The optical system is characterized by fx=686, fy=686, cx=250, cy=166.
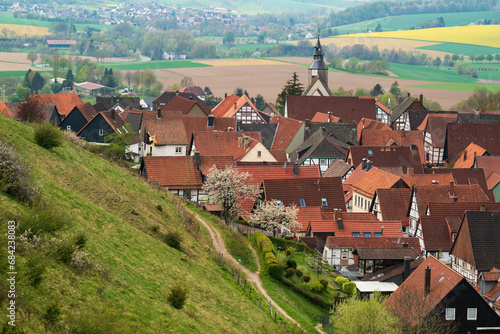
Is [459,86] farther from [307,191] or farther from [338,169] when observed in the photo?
[307,191]

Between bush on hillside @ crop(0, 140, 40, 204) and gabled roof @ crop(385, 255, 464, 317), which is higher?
bush on hillside @ crop(0, 140, 40, 204)

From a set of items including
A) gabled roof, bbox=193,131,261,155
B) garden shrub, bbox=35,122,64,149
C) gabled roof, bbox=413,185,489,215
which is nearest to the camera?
garden shrub, bbox=35,122,64,149

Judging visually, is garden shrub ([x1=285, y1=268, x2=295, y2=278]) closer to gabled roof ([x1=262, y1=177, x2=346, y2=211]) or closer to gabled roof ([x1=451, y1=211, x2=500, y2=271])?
gabled roof ([x1=451, y1=211, x2=500, y2=271])

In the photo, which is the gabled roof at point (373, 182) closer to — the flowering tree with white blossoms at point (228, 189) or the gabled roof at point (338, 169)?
the gabled roof at point (338, 169)

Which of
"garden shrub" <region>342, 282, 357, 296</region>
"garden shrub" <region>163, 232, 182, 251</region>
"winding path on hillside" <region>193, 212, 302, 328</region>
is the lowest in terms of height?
"garden shrub" <region>342, 282, 357, 296</region>

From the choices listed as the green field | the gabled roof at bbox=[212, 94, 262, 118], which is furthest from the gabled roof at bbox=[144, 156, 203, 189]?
the green field

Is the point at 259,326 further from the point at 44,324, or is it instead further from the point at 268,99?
the point at 268,99

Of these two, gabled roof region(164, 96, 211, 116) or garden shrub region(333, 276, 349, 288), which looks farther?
gabled roof region(164, 96, 211, 116)

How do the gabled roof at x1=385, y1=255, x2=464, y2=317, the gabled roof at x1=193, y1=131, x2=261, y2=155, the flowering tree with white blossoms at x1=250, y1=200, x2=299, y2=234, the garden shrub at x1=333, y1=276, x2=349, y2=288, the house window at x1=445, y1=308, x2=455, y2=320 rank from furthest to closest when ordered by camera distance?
the gabled roof at x1=193, y1=131, x2=261, y2=155, the flowering tree with white blossoms at x1=250, y1=200, x2=299, y2=234, the garden shrub at x1=333, y1=276, x2=349, y2=288, the house window at x1=445, y1=308, x2=455, y2=320, the gabled roof at x1=385, y1=255, x2=464, y2=317

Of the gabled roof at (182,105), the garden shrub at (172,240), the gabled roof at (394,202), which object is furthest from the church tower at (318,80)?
the garden shrub at (172,240)
